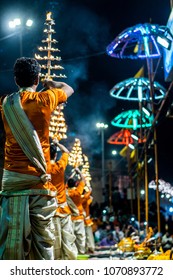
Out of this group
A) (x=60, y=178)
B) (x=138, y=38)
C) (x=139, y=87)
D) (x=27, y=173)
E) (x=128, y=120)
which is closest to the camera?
(x=27, y=173)

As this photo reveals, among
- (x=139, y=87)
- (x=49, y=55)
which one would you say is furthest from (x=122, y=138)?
(x=49, y=55)

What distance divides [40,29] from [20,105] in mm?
2404

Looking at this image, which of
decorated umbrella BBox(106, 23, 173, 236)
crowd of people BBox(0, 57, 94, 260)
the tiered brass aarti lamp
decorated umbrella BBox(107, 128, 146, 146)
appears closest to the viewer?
crowd of people BBox(0, 57, 94, 260)

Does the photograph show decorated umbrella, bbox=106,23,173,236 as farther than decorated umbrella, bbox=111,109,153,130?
No

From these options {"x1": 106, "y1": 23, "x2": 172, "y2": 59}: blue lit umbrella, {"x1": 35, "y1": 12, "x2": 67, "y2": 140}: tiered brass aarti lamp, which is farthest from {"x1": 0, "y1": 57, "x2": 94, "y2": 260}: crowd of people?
{"x1": 106, "y1": 23, "x2": 172, "y2": 59}: blue lit umbrella

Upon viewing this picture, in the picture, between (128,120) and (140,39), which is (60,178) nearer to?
(140,39)

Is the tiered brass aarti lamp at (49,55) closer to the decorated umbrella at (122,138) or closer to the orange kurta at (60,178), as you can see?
the orange kurta at (60,178)

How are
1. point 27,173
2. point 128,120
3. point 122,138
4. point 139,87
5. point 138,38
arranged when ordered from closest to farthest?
point 27,173, point 138,38, point 139,87, point 128,120, point 122,138

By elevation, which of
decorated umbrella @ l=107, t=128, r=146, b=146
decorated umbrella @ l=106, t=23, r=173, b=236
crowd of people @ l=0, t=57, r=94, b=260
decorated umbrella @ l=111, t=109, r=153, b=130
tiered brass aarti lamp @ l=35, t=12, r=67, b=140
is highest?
decorated umbrella @ l=107, t=128, r=146, b=146

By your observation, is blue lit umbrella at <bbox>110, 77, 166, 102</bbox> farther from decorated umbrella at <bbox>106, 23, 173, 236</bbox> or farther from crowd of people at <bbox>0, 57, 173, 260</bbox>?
crowd of people at <bbox>0, 57, 173, 260</bbox>

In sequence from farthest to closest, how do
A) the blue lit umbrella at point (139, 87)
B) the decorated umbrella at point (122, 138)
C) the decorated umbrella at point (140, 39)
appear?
the decorated umbrella at point (122, 138)
the blue lit umbrella at point (139, 87)
the decorated umbrella at point (140, 39)

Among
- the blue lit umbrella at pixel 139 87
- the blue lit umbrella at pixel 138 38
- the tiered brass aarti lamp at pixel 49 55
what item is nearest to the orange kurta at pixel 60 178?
the tiered brass aarti lamp at pixel 49 55

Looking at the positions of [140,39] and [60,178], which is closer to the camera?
[60,178]

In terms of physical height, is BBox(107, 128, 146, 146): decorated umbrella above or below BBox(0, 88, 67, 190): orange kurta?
above
